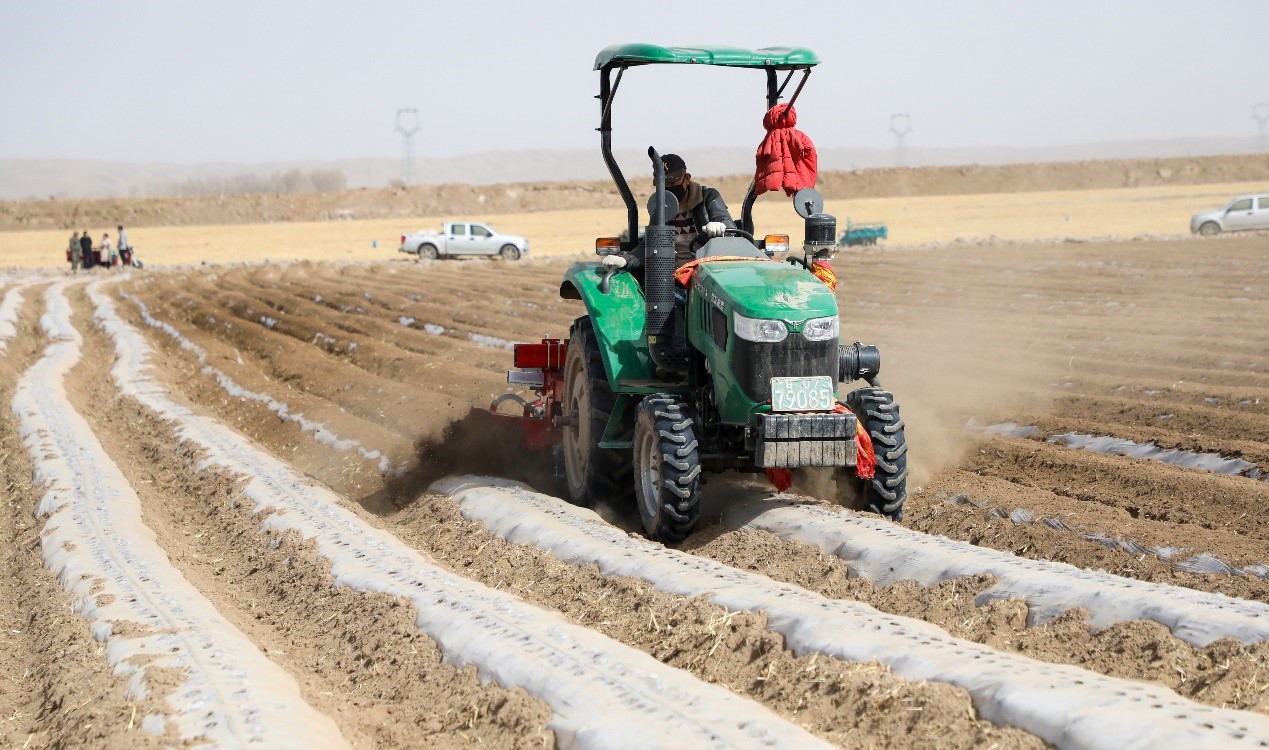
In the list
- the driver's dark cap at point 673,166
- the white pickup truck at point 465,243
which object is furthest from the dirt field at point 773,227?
the driver's dark cap at point 673,166

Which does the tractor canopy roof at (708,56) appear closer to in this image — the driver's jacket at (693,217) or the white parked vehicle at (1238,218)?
the driver's jacket at (693,217)

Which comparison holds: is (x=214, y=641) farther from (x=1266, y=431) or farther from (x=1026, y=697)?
(x=1266, y=431)

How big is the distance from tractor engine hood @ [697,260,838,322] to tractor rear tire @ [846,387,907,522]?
0.66 metres

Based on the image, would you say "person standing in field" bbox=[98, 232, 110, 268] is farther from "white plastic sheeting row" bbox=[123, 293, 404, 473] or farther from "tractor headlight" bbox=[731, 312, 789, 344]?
"tractor headlight" bbox=[731, 312, 789, 344]

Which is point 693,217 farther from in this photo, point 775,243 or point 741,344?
point 741,344

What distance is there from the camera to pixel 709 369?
771 cm

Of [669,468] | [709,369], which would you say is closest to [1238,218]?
[709,369]

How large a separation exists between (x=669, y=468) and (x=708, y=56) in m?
2.46

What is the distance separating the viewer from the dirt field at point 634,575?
4.85 metres

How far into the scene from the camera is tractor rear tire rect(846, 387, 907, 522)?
7.57 metres

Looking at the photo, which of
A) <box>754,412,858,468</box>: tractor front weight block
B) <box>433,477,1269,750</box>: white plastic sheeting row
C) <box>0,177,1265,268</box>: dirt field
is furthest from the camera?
<box>0,177,1265,268</box>: dirt field

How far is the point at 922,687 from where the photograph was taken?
4.73 metres

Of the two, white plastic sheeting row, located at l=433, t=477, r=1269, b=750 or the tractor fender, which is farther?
the tractor fender

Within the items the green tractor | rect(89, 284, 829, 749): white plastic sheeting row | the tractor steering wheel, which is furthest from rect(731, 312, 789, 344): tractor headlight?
rect(89, 284, 829, 749): white plastic sheeting row
